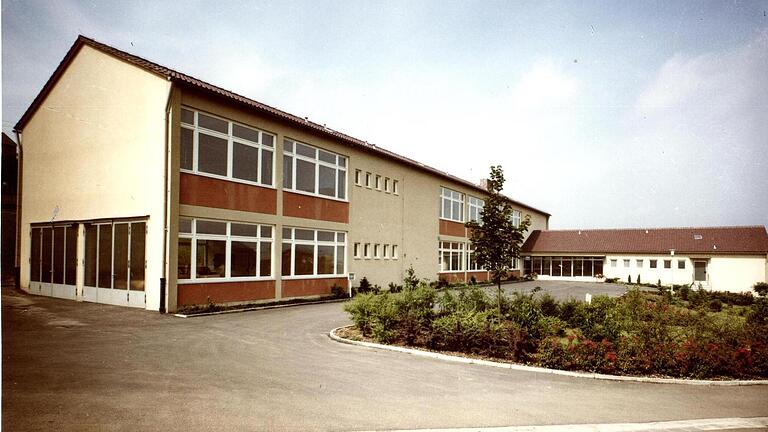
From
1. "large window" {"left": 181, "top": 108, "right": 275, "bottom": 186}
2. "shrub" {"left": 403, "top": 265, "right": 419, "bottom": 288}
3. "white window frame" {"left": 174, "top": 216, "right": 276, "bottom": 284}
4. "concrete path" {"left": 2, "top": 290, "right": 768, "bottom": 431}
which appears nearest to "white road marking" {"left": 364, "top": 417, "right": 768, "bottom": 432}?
"concrete path" {"left": 2, "top": 290, "right": 768, "bottom": 431}

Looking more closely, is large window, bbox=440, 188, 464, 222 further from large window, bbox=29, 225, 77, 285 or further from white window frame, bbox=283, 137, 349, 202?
large window, bbox=29, 225, 77, 285

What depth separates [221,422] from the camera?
573cm

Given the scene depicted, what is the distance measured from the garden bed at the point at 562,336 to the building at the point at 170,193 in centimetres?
645

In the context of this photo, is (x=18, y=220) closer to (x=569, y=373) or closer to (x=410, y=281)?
(x=410, y=281)

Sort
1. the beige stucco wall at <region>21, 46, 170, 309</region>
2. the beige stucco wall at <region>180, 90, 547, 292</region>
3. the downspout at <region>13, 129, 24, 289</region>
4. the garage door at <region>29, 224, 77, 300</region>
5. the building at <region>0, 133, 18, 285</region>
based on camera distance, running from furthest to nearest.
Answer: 1. the building at <region>0, 133, 18, 285</region>
2. the downspout at <region>13, 129, 24, 289</region>
3. the garage door at <region>29, 224, 77, 300</region>
4. the beige stucco wall at <region>180, 90, 547, 292</region>
5. the beige stucco wall at <region>21, 46, 170, 309</region>

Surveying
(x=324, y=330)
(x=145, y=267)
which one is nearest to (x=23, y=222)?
(x=145, y=267)

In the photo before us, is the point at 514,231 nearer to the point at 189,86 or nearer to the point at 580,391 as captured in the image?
the point at 580,391

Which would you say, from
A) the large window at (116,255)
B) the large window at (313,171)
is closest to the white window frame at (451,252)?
the large window at (313,171)

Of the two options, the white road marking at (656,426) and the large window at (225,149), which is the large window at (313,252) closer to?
the large window at (225,149)

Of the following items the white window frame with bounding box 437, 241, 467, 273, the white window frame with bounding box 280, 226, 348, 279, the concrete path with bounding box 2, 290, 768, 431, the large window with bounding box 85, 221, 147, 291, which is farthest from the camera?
the white window frame with bounding box 437, 241, 467, 273

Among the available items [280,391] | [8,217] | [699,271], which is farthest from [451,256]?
[280,391]

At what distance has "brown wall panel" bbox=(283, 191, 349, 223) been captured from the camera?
19891 mm

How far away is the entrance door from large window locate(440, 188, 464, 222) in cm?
2112

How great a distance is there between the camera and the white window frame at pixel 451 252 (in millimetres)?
33631
